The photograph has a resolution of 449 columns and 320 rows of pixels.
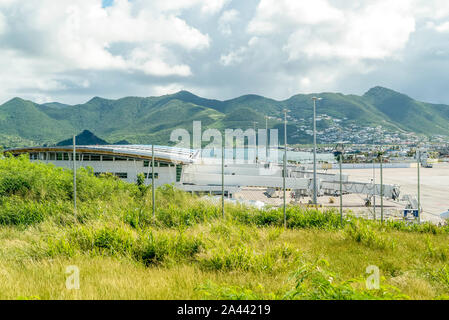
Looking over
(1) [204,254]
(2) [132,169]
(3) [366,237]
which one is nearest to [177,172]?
(2) [132,169]

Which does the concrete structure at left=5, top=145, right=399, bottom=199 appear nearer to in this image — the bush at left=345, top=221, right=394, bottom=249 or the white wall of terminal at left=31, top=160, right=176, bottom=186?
the white wall of terminal at left=31, top=160, right=176, bottom=186

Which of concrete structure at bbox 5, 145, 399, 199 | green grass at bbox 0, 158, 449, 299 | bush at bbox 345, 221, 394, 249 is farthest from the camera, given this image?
concrete structure at bbox 5, 145, 399, 199

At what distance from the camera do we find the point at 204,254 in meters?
5.50

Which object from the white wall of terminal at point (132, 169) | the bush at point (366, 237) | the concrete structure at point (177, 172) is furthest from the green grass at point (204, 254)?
the white wall of terminal at point (132, 169)

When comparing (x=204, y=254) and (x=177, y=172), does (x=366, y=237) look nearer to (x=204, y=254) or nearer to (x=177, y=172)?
(x=204, y=254)

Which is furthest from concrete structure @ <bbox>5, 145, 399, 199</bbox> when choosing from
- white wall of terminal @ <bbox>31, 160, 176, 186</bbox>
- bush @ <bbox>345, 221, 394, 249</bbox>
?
bush @ <bbox>345, 221, 394, 249</bbox>

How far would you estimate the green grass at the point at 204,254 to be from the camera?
4125 mm

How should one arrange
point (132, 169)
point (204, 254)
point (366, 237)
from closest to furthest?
point (204, 254), point (366, 237), point (132, 169)

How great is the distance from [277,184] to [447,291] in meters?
22.2

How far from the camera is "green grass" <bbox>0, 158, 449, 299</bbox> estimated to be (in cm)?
412

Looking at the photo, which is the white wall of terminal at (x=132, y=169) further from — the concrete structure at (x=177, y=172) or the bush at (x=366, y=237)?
the bush at (x=366, y=237)
